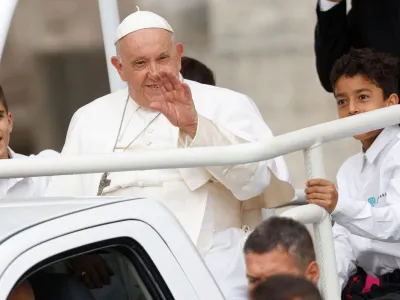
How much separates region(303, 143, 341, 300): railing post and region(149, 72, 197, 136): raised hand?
55 cm

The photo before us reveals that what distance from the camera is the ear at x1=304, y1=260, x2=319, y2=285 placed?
3.19 metres

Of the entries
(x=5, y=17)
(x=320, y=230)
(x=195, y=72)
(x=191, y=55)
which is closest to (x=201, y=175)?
(x=320, y=230)

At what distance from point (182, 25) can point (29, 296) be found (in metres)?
6.65

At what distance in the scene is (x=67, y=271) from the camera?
2814 mm

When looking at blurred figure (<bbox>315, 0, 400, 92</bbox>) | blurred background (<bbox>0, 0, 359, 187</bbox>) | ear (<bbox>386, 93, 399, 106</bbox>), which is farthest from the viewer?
blurred background (<bbox>0, 0, 359, 187</bbox>)

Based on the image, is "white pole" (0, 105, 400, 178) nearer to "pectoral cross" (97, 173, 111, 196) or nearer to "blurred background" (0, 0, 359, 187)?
"pectoral cross" (97, 173, 111, 196)

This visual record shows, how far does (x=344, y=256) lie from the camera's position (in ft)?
13.3

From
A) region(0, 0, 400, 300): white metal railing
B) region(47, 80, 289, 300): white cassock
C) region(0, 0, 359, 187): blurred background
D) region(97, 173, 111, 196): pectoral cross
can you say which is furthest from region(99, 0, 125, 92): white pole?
Answer: region(0, 0, 359, 187): blurred background

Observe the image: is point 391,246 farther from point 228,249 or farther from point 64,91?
point 64,91

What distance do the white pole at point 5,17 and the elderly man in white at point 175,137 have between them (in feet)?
1.28

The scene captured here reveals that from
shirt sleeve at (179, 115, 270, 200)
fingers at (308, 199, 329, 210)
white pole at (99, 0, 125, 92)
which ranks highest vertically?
white pole at (99, 0, 125, 92)

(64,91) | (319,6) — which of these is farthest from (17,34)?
(319,6)

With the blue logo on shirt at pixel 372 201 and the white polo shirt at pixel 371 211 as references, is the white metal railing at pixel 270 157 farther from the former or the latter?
the blue logo on shirt at pixel 372 201

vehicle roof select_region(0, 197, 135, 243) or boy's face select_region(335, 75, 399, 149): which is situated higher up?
boy's face select_region(335, 75, 399, 149)
